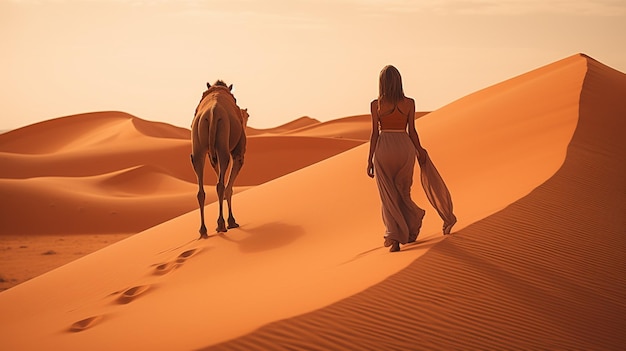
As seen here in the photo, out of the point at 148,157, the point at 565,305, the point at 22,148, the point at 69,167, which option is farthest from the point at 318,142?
the point at 565,305

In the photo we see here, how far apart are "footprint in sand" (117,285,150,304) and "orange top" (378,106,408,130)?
13.9 feet

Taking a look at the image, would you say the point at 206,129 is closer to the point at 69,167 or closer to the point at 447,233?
the point at 447,233

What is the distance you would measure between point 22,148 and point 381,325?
225 ft

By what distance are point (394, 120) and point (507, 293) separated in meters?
2.34

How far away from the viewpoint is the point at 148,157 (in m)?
48.5

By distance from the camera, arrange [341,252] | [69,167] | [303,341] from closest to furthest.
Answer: [303,341]
[341,252]
[69,167]

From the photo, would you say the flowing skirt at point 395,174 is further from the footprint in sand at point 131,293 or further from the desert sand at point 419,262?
the footprint in sand at point 131,293

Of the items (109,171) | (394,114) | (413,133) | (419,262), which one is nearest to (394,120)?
(394,114)

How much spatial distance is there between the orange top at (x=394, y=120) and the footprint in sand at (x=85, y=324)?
3.99m

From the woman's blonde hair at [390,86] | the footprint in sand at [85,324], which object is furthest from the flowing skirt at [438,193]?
the footprint in sand at [85,324]

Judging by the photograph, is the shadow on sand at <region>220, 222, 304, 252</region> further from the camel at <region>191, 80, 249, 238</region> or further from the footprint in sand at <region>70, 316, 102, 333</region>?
the footprint in sand at <region>70, 316, 102, 333</region>

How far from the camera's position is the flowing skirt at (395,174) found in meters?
8.37

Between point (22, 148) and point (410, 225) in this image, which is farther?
point (22, 148)

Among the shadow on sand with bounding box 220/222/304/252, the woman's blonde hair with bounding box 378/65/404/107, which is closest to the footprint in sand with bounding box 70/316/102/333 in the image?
the shadow on sand with bounding box 220/222/304/252
